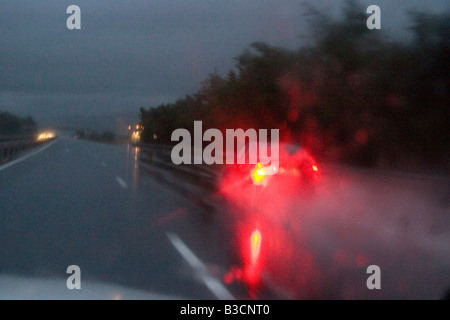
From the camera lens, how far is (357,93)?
1049 inches

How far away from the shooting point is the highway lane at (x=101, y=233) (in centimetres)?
884

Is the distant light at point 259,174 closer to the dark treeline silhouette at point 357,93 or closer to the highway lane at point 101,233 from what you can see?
the highway lane at point 101,233

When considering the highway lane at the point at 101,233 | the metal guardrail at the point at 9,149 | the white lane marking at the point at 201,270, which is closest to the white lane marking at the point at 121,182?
the highway lane at the point at 101,233

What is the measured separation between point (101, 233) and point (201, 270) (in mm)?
3580

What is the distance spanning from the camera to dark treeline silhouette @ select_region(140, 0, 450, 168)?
23500 millimetres

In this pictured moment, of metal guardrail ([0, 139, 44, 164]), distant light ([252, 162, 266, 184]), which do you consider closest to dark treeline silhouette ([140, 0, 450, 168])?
distant light ([252, 162, 266, 184])

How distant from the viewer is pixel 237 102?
1554 inches

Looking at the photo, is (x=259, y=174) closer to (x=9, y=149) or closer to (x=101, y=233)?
(x=101, y=233)

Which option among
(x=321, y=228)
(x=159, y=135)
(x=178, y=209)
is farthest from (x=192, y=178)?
(x=159, y=135)

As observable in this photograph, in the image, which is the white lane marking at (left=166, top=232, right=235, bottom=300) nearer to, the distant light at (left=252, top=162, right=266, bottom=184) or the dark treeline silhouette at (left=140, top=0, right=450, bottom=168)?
the distant light at (left=252, top=162, right=266, bottom=184)

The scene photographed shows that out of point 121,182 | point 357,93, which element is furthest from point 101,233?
point 357,93

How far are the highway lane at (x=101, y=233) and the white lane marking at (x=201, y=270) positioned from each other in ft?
0.24
